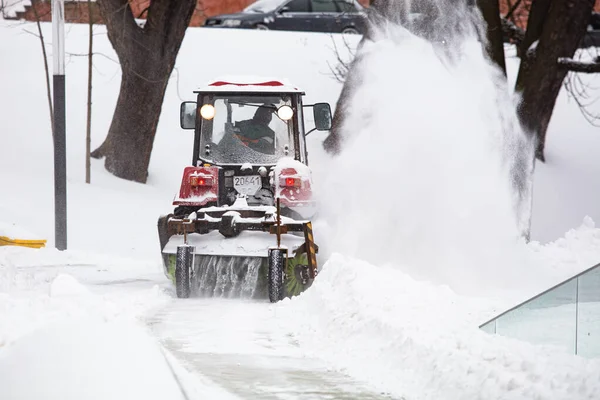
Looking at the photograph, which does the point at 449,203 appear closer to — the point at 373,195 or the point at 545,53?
the point at 373,195

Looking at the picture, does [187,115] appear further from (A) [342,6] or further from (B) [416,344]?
(A) [342,6]

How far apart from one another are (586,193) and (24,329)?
17277 millimetres

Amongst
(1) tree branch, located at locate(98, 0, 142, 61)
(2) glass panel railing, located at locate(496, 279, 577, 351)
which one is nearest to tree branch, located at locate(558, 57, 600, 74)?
(1) tree branch, located at locate(98, 0, 142, 61)

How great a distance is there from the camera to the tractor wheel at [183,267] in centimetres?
1023

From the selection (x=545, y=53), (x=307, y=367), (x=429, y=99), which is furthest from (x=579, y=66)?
(x=307, y=367)

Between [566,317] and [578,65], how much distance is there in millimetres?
11961

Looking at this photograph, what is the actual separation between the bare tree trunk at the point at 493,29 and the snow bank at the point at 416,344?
883 centimetres

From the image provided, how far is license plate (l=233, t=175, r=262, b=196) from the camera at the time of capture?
11016 millimetres

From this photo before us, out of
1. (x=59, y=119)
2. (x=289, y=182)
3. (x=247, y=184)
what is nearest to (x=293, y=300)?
(x=289, y=182)

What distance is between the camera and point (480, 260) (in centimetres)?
1175

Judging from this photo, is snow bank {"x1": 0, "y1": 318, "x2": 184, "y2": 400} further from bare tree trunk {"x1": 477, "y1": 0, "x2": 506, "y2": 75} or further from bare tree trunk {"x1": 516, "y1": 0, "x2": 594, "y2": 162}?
bare tree trunk {"x1": 516, "y1": 0, "x2": 594, "y2": 162}

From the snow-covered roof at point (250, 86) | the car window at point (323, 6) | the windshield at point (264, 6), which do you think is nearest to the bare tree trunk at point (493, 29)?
the snow-covered roof at point (250, 86)

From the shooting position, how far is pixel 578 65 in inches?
698

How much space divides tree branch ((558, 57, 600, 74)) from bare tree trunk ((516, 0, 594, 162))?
0.11 meters
